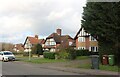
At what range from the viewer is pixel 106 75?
2025 cm

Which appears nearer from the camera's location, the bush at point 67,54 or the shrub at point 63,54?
the bush at point 67,54

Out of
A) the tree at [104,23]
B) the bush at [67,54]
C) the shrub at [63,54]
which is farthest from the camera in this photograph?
the shrub at [63,54]

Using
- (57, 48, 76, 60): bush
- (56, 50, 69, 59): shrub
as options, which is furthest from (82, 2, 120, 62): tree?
(56, 50, 69, 59): shrub

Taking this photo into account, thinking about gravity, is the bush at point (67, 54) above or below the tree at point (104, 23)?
below

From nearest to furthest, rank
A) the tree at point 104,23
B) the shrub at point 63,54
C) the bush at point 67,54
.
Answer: the tree at point 104,23, the bush at point 67,54, the shrub at point 63,54

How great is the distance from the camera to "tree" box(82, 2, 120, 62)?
2555 centimetres

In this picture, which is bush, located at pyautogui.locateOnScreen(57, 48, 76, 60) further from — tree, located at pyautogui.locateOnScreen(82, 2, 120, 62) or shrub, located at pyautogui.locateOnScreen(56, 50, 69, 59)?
tree, located at pyautogui.locateOnScreen(82, 2, 120, 62)

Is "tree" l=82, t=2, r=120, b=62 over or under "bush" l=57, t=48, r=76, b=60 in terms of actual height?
over

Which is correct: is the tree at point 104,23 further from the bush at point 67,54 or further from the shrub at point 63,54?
the shrub at point 63,54

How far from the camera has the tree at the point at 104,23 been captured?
83.8ft

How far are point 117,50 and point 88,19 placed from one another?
4.66 m

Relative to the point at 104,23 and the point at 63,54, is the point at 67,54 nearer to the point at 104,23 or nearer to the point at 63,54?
the point at 63,54

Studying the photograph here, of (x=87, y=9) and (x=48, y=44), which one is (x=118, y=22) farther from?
(x=48, y=44)

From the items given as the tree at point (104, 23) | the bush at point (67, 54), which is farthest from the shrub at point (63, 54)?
the tree at point (104, 23)
